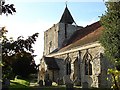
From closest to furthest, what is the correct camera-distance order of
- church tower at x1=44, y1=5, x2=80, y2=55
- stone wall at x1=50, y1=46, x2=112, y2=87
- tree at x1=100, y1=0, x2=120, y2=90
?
tree at x1=100, y1=0, x2=120, y2=90, stone wall at x1=50, y1=46, x2=112, y2=87, church tower at x1=44, y1=5, x2=80, y2=55

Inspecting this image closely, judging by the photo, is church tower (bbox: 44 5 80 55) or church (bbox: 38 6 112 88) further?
church tower (bbox: 44 5 80 55)

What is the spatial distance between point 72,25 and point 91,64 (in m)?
13.1

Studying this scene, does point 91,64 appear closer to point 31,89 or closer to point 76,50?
→ point 76,50

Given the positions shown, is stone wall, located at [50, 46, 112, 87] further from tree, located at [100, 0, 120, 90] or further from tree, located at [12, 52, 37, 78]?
tree, located at [12, 52, 37, 78]

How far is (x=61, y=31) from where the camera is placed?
39094 millimetres

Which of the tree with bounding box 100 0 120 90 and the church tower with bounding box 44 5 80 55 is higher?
the church tower with bounding box 44 5 80 55

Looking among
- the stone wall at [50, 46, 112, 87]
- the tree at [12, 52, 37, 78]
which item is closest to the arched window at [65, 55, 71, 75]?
the stone wall at [50, 46, 112, 87]

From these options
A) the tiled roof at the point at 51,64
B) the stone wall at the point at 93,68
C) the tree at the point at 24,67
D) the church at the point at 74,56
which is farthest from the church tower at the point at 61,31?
the stone wall at the point at 93,68

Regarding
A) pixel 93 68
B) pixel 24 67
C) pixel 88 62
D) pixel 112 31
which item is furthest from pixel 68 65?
pixel 24 67

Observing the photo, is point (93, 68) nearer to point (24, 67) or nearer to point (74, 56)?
point (74, 56)

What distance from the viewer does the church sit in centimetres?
2570

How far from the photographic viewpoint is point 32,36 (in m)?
9.71

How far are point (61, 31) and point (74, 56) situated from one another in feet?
30.5

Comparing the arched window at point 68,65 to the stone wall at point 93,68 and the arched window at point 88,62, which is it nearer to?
the stone wall at point 93,68
